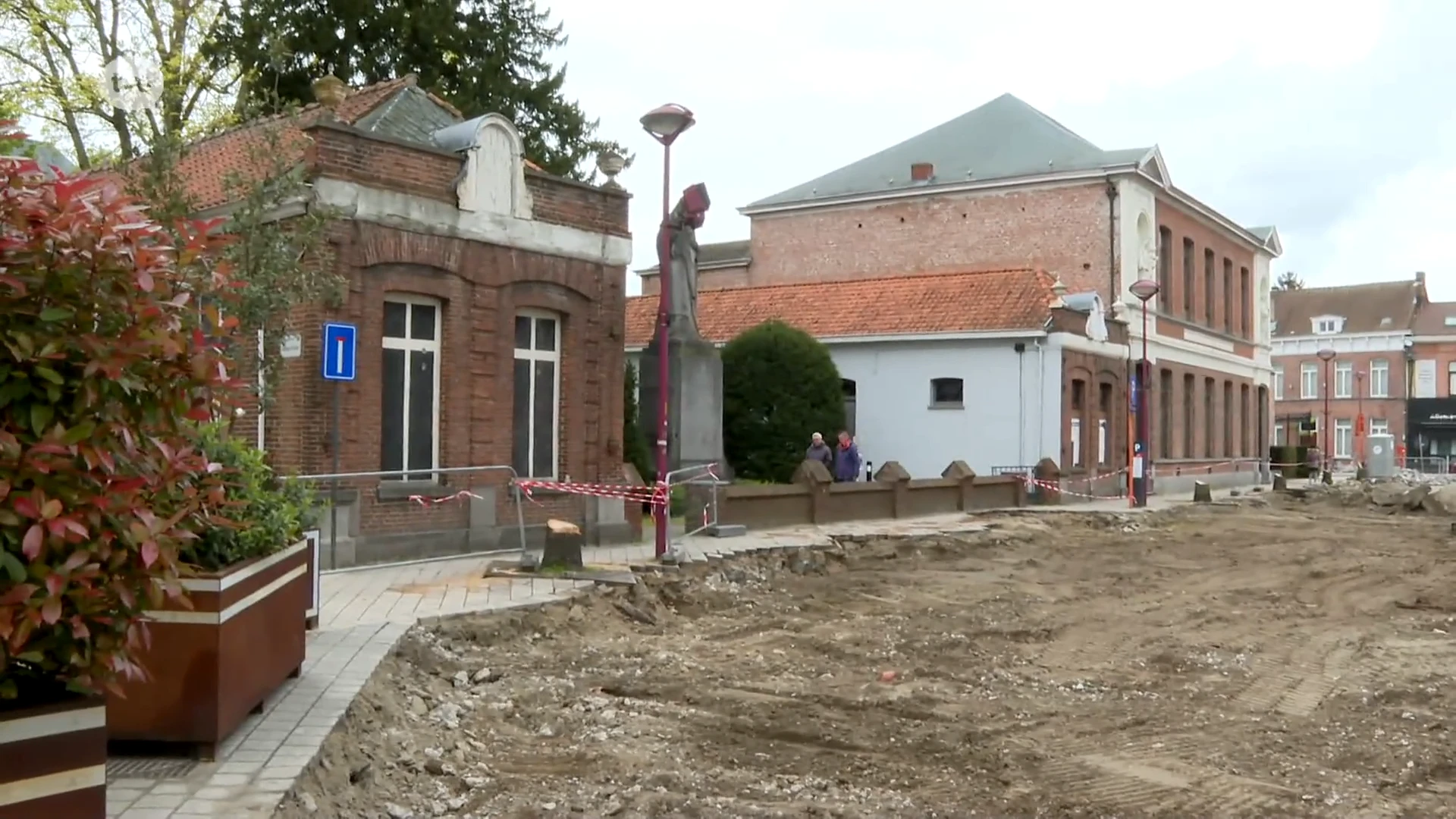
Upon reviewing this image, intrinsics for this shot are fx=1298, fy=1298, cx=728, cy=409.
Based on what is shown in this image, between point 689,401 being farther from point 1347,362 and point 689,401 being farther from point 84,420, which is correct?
point 1347,362

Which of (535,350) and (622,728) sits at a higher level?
(535,350)

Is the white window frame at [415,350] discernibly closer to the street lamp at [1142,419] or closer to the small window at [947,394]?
the small window at [947,394]

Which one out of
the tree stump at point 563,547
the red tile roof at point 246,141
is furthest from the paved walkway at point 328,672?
the red tile roof at point 246,141

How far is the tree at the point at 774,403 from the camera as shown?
2700 cm

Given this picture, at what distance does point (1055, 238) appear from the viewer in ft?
115

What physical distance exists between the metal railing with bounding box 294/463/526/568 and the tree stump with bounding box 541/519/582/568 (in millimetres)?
972

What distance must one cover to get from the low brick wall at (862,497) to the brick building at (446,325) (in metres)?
2.84

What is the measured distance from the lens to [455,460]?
15.5 meters

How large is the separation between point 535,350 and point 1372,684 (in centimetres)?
1049

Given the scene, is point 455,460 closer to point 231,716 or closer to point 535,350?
point 535,350

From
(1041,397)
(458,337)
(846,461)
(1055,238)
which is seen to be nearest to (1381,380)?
(1055,238)

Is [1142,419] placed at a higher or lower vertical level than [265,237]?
lower

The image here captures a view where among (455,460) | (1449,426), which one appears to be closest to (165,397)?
(455,460)

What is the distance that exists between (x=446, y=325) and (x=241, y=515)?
8.71m
